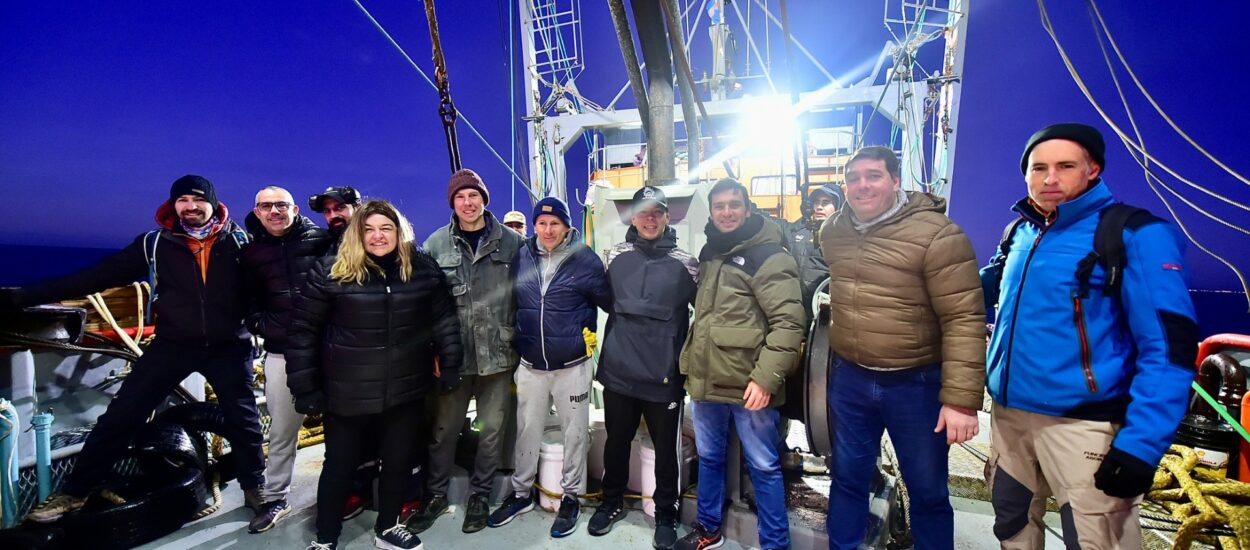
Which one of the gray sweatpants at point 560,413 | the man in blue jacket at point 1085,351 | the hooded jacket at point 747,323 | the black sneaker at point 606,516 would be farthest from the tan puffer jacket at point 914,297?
the black sneaker at point 606,516

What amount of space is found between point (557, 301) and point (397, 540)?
4.85ft

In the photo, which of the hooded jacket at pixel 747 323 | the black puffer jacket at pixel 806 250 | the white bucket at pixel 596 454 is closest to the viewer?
the hooded jacket at pixel 747 323

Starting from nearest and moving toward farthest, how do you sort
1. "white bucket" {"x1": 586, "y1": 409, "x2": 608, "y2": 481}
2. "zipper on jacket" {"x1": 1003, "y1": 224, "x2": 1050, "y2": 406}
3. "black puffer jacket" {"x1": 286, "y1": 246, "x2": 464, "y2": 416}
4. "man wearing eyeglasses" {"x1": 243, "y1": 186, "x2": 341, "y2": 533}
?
"zipper on jacket" {"x1": 1003, "y1": 224, "x2": 1050, "y2": 406}
"black puffer jacket" {"x1": 286, "y1": 246, "x2": 464, "y2": 416}
"man wearing eyeglasses" {"x1": 243, "y1": 186, "x2": 341, "y2": 533}
"white bucket" {"x1": 586, "y1": 409, "x2": 608, "y2": 481}

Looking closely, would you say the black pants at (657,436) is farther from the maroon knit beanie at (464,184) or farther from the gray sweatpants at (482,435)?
the maroon knit beanie at (464,184)

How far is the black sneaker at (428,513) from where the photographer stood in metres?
2.60

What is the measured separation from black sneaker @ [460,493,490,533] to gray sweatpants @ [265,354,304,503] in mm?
A: 1063

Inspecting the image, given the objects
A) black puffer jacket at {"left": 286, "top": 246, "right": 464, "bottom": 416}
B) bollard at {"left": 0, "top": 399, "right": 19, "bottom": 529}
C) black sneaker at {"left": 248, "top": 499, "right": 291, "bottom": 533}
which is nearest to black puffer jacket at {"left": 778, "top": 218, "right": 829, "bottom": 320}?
black puffer jacket at {"left": 286, "top": 246, "right": 464, "bottom": 416}

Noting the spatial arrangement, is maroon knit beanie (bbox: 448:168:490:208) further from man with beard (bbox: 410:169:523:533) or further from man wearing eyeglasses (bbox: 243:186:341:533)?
man wearing eyeglasses (bbox: 243:186:341:533)

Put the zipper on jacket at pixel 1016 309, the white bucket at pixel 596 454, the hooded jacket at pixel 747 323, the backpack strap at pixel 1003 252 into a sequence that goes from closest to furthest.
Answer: the zipper on jacket at pixel 1016 309 < the backpack strap at pixel 1003 252 < the hooded jacket at pixel 747 323 < the white bucket at pixel 596 454

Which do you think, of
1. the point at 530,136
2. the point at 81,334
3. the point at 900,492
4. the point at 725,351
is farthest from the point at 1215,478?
the point at 530,136

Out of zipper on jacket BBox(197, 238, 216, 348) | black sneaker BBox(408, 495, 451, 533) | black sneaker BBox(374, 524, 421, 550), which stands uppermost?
zipper on jacket BBox(197, 238, 216, 348)

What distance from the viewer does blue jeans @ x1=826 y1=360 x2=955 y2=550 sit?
1.83 meters

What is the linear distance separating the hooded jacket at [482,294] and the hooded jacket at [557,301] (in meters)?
0.08

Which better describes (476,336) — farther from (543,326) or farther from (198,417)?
(198,417)
